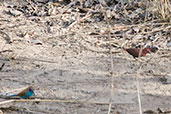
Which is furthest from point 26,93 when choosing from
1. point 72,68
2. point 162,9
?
point 162,9

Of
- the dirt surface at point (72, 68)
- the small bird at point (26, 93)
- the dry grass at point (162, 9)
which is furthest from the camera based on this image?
the dry grass at point (162, 9)

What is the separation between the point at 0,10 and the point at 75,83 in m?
1.90

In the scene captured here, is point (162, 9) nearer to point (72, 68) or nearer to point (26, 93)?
point (72, 68)

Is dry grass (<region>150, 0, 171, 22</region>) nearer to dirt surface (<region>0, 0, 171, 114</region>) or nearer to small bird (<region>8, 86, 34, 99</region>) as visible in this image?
dirt surface (<region>0, 0, 171, 114</region>)

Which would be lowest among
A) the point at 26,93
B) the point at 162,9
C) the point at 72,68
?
the point at 26,93

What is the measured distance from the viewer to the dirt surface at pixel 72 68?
2.64 meters

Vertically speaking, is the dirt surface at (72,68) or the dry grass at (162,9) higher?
the dry grass at (162,9)

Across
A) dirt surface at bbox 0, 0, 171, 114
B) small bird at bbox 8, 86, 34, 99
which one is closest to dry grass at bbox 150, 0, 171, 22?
dirt surface at bbox 0, 0, 171, 114

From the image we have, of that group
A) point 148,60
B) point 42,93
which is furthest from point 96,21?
point 42,93

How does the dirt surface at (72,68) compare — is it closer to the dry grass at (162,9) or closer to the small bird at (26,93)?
the small bird at (26,93)

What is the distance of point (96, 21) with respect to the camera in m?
4.31

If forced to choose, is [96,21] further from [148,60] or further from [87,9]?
[148,60]

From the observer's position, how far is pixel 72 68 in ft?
10.8

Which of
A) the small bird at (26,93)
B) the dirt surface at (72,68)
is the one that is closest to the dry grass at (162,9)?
the dirt surface at (72,68)
